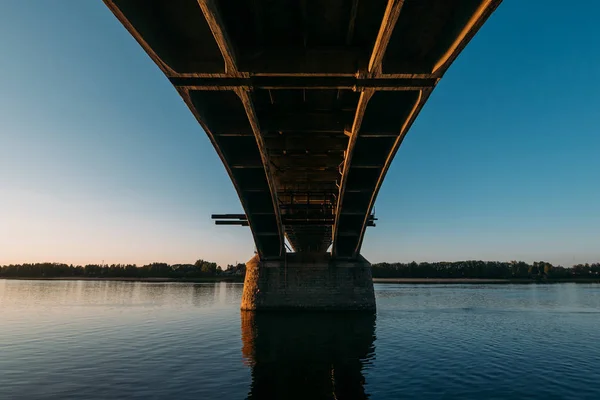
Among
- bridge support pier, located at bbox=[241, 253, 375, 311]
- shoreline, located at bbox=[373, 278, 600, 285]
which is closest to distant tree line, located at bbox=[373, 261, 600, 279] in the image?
shoreline, located at bbox=[373, 278, 600, 285]

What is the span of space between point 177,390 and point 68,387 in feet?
11.8

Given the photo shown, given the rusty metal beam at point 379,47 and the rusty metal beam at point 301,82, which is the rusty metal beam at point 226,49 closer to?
the rusty metal beam at point 301,82

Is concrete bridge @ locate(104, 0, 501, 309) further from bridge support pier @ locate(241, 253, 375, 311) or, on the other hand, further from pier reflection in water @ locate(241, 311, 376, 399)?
bridge support pier @ locate(241, 253, 375, 311)

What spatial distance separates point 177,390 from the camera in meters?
11.1

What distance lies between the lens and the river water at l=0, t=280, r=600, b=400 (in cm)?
1127

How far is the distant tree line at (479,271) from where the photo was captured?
5763 inches

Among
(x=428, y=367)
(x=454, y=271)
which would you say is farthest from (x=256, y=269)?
(x=454, y=271)

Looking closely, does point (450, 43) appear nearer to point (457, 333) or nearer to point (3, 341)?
point (457, 333)

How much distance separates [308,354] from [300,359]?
951mm

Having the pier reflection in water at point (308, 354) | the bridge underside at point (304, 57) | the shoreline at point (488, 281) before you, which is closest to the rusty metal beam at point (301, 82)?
the bridge underside at point (304, 57)

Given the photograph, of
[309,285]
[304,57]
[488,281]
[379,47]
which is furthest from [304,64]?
[488,281]

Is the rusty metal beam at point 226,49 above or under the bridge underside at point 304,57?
under

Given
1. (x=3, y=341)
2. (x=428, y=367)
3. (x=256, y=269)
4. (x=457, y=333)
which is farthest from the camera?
(x=256, y=269)

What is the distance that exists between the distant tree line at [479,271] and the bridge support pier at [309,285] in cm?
12363
